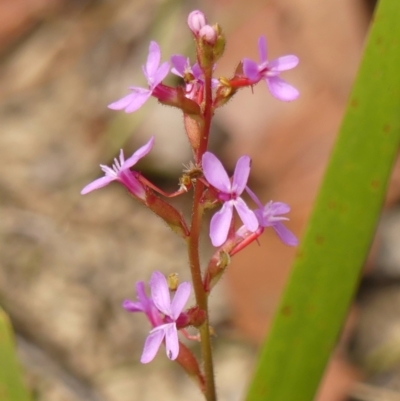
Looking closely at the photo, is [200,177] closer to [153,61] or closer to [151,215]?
[153,61]

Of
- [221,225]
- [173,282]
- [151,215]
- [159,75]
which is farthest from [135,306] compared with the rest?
[151,215]

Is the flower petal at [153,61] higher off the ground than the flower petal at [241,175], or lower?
higher

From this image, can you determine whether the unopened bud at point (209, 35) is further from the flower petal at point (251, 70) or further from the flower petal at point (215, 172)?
the flower petal at point (215, 172)

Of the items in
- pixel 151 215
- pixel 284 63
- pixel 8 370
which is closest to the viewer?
pixel 284 63

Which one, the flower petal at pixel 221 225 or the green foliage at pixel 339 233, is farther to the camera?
the green foliage at pixel 339 233

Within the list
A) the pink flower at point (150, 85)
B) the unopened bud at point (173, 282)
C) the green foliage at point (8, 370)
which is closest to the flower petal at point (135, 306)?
the unopened bud at point (173, 282)

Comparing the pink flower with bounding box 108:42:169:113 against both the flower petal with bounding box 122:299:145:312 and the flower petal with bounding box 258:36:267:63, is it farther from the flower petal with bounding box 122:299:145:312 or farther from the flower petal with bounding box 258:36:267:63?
the flower petal with bounding box 122:299:145:312

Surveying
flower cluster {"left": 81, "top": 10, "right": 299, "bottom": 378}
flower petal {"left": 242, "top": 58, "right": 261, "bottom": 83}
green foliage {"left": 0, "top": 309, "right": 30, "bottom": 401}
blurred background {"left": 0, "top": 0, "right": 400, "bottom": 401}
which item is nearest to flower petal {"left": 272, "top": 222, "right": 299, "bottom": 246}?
flower cluster {"left": 81, "top": 10, "right": 299, "bottom": 378}
